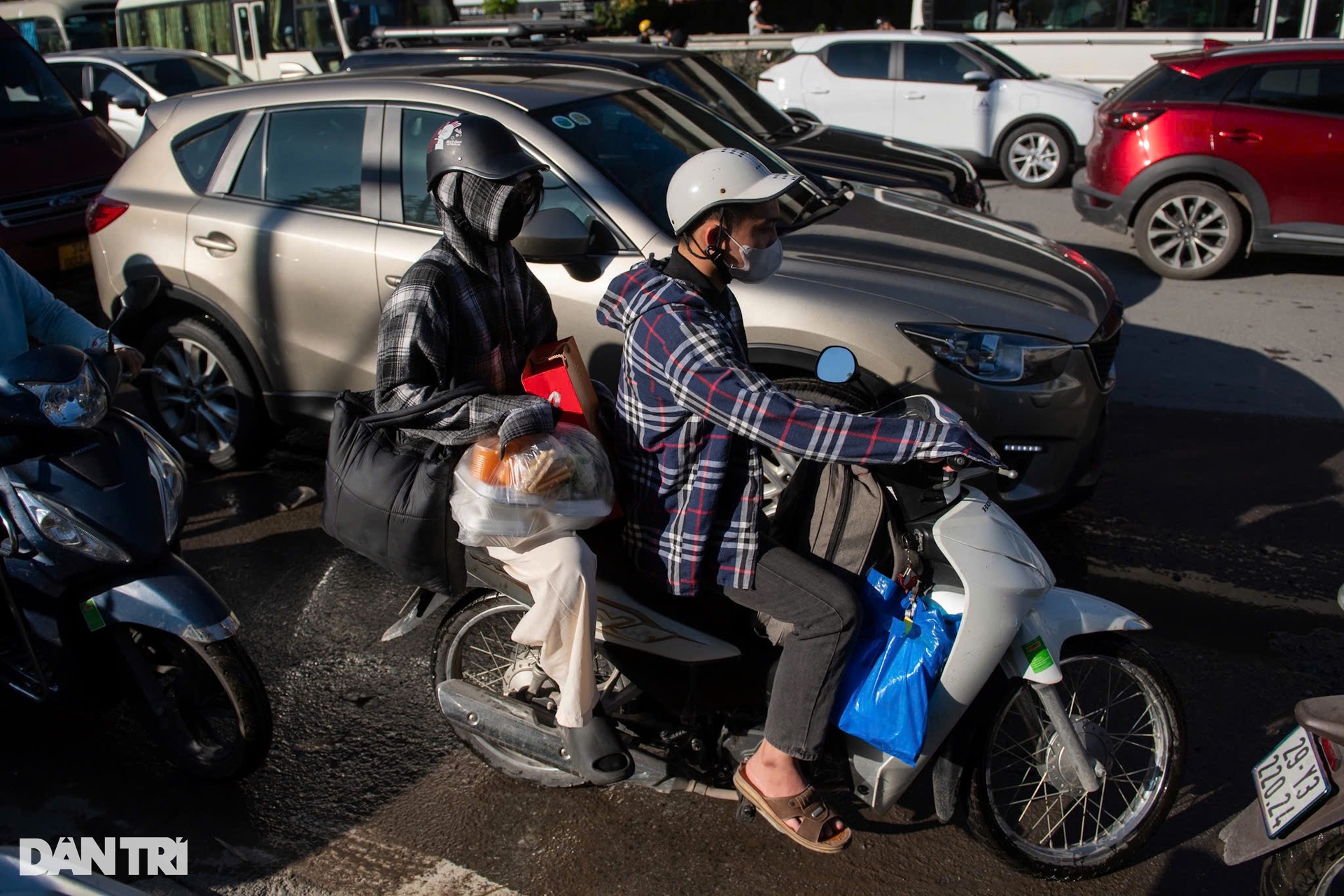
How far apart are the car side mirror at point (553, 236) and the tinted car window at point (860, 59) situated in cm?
977

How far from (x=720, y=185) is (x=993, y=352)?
190cm

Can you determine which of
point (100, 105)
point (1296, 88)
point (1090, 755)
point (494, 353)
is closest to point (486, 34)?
point (100, 105)

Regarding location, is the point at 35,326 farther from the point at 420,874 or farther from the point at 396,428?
the point at 420,874

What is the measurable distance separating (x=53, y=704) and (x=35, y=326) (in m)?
1.17

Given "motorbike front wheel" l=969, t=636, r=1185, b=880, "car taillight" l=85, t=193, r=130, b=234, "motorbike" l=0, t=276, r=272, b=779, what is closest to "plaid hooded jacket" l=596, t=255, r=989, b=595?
"motorbike front wheel" l=969, t=636, r=1185, b=880

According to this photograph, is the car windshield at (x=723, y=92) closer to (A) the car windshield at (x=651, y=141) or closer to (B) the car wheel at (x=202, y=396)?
(A) the car windshield at (x=651, y=141)

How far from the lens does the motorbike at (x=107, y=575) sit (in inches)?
118

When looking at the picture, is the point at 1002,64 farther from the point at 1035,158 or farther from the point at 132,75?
the point at 132,75

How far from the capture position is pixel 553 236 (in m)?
4.11

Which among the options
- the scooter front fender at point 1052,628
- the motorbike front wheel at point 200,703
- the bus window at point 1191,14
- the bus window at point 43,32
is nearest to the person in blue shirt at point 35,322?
the motorbike front wheel at point 200,703

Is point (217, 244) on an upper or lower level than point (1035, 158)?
upper

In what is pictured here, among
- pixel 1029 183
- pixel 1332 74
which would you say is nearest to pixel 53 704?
pixel 1332 74

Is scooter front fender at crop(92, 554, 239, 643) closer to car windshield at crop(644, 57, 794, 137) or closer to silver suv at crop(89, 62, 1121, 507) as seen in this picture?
silver suv at crop(89, 62, 1121, 507)

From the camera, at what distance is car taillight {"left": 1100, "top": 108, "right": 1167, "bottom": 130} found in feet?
27.3
